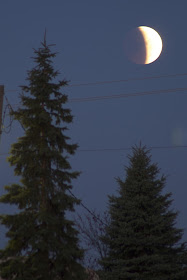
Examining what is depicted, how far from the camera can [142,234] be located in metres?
21.2

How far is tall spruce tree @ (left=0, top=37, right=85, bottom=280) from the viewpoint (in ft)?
50.6

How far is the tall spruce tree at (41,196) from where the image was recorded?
1542cm

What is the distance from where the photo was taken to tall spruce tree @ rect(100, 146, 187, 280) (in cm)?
2048

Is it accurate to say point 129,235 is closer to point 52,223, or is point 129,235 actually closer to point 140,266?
point 140,266

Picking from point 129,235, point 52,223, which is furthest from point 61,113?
point 129,235

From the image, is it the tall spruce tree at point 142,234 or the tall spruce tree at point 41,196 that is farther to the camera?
the tall spruce tree at point 142,234

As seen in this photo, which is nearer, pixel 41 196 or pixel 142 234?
pixel 41 196

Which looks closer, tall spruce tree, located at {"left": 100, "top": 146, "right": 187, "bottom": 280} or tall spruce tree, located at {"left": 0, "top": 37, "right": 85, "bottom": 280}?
tall spruce tree, located at {"left": 0, "top": 37, "right": 85, "bottom": 280}

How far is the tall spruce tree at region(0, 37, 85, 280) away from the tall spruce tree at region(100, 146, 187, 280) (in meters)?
4.88

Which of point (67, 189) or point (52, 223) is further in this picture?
point (67, 189)

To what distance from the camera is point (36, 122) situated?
17.0 m

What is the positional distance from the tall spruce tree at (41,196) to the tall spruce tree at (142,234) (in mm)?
4881

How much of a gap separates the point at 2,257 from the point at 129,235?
778 cm

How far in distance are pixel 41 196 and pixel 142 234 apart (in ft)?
23.9
